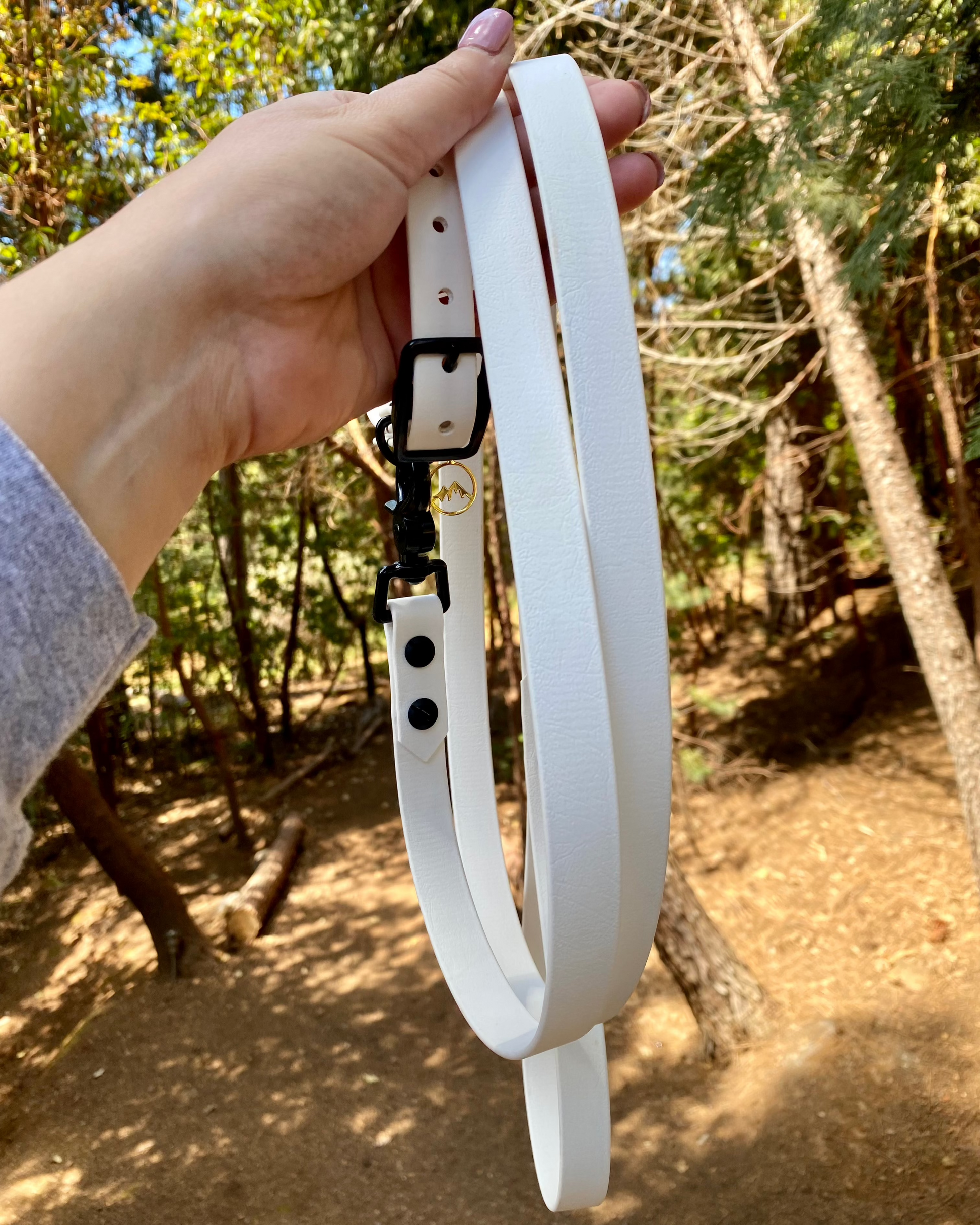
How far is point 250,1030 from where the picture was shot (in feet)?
14.1

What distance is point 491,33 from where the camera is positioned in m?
0.97

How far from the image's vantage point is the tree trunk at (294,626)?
23.7ft

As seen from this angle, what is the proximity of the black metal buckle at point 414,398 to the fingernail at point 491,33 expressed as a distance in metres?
0.28

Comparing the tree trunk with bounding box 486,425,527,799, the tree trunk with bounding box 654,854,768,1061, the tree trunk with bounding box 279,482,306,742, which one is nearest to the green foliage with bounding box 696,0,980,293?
the tree trunk with bounding box 486,425,527,799

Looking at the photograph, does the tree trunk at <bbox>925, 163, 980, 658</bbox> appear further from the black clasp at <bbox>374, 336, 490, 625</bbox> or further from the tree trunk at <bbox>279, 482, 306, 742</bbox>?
the tree trunk at <bbox>279, 482, 306, 742</bbox>

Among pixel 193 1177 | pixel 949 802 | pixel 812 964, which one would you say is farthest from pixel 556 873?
pixel 949 802

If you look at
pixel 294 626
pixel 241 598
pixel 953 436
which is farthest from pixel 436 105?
pixel 294 626

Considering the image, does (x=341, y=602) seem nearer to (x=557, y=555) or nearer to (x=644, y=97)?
(x=644, y=97)

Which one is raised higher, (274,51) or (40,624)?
(274,51)

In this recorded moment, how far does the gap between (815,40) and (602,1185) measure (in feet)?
5.83

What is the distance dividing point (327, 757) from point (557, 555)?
23.8ft

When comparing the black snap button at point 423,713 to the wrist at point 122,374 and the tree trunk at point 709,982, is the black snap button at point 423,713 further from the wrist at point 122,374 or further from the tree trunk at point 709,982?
the tree trunk at point 709,982

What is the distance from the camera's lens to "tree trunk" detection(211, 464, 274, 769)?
6.98 m

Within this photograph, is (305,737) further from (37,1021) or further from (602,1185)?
(602,1185)
